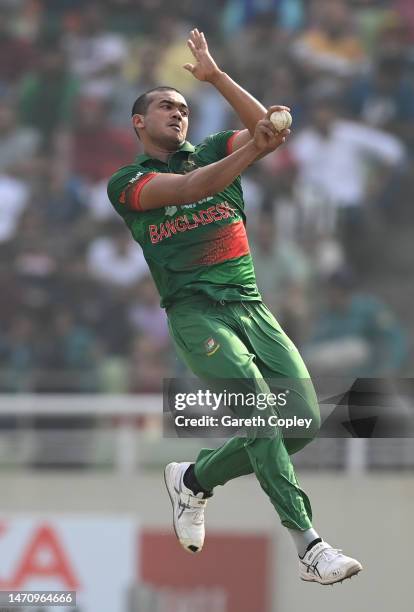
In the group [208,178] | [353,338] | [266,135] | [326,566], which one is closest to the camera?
[266,135]

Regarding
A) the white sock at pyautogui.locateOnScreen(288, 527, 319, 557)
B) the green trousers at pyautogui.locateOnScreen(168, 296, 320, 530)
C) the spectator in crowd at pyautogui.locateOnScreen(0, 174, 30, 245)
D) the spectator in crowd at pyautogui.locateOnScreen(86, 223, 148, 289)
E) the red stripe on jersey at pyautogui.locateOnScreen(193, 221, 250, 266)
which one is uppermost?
the spectator in crowd at pyautogui.locateOnScreen(0, 174, 30, 245)

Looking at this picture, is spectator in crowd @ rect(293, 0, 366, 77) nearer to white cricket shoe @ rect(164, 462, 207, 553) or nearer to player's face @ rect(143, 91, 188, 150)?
player's face @ rect(143, 91, 188, 150)

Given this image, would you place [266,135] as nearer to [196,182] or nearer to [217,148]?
[196,182]

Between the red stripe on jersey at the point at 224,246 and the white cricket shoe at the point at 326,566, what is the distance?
5.02 ft

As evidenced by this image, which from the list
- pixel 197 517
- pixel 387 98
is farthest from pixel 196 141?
pixel 197 517

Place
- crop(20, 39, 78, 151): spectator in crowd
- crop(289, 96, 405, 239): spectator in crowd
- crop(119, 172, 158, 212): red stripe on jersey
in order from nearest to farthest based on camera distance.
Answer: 1. crop(119, 172, 158, 212): red stripe on jersey
2. crop(289, 96, 405, 239): spectator in crowd
3. crop(20, 39, 78, 151): spectator in crowd

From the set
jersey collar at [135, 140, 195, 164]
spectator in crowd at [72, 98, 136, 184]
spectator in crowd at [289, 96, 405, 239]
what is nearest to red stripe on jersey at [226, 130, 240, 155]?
jersey collar at [135, 140, 195, 164]

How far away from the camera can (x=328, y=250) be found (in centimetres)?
1302

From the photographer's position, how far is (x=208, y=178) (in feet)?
21.3

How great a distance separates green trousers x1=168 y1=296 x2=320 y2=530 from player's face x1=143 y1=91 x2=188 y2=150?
0.85 meters

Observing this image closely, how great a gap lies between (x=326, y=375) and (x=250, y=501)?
4.05 ft

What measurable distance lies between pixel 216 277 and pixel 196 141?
6623 mm

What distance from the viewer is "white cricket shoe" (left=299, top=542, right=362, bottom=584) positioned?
6.63m

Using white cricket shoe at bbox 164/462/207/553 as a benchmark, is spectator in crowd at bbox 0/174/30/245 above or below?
above
